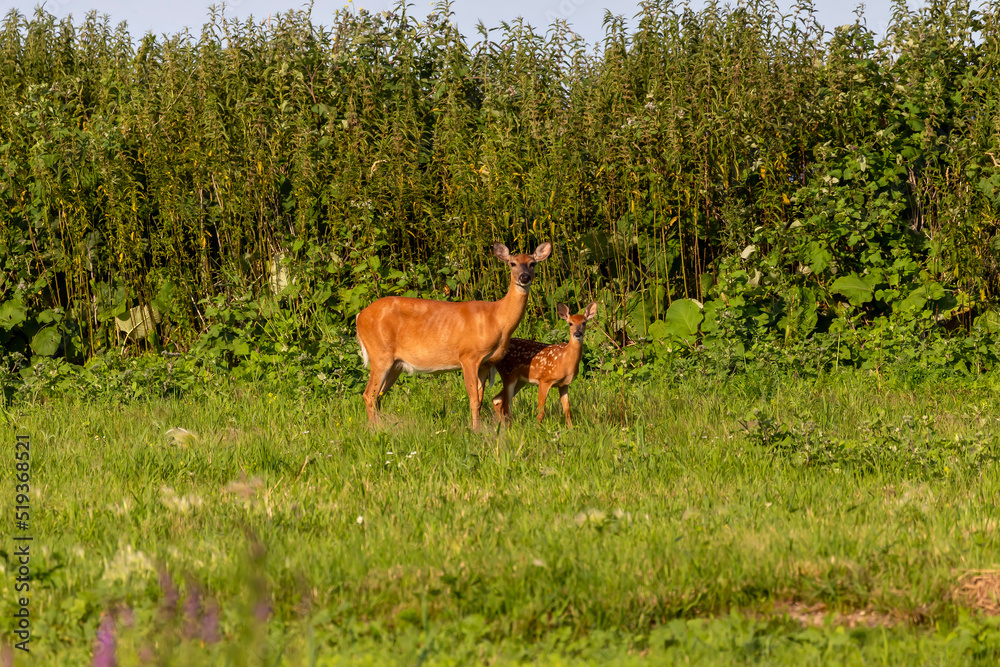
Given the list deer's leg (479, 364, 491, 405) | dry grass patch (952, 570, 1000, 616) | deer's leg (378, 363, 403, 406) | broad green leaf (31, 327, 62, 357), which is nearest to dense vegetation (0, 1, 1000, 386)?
broad green leaf (31, 327, 62, 357)

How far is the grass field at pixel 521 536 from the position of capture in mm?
3725

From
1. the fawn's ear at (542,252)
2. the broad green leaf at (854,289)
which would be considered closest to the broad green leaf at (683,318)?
the broad green leaf at (854,289)

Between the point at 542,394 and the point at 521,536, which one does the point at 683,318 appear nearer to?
the point at 542,394

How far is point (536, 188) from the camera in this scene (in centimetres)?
921

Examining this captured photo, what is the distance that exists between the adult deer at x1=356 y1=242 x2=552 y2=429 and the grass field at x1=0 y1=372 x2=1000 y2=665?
0.35 m

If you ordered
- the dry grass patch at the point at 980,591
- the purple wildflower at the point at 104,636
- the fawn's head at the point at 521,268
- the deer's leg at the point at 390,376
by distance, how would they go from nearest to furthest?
the purple wildflower at the point at 104,636
the dry grass patch at the point at 980,591
the fawn's head at the point at 521,268
the deer's leg at the point at 390,376

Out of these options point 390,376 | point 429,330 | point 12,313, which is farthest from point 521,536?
point 12,313

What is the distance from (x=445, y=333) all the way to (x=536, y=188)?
8.60ft

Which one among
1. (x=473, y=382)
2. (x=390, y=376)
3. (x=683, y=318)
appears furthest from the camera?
(x=683, y=318)

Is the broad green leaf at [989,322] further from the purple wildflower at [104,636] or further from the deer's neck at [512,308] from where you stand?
the purple wildflower at [104,636]

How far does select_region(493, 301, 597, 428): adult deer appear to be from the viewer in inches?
279

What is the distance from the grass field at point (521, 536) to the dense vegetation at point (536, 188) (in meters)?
2.16

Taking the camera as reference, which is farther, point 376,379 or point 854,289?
point 854,289

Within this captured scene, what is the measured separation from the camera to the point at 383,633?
12.4 feet
